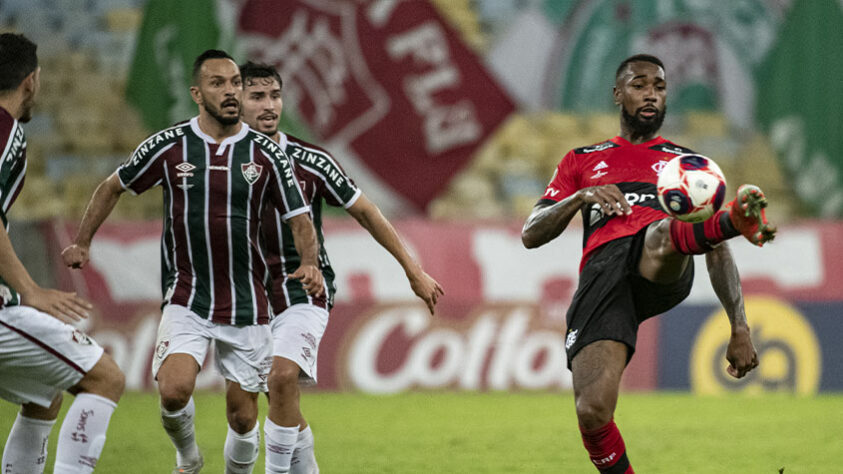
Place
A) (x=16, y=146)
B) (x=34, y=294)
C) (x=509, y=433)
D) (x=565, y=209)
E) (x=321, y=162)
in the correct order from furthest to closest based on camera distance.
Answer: (x=509, y=433), (x=321, y=162), (x=565, y=209), (x=16, y=146), (x=34, y=294)

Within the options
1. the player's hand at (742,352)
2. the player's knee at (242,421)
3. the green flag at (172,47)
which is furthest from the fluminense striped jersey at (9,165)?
the green flag at (172,47)

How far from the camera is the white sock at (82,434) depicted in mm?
4777

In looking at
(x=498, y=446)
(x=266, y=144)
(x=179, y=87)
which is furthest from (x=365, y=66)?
(x=266, y=144)

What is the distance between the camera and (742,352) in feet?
17.0

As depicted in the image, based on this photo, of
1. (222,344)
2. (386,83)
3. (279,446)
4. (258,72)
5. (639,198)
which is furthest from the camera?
(386,83)

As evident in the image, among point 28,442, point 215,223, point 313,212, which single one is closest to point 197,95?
point 215,223

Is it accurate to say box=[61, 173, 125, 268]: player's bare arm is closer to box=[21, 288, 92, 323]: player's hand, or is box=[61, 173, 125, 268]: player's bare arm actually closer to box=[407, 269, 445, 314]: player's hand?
box=[21, 288, 92, 323]: player's hand

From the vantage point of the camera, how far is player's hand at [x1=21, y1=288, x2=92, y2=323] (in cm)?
462

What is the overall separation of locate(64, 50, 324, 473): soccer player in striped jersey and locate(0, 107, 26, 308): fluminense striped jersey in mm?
890

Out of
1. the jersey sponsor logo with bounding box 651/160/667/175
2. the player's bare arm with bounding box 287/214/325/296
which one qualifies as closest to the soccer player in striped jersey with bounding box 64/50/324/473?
the player's bare arm with bounding box 287/214/325/296

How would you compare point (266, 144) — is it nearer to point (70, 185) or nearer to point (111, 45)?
point (70, 185)

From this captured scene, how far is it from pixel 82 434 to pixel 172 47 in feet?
32.7

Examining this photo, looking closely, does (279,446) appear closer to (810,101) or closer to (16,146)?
(16,146)

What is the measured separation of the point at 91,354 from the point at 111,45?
12.0 meters
